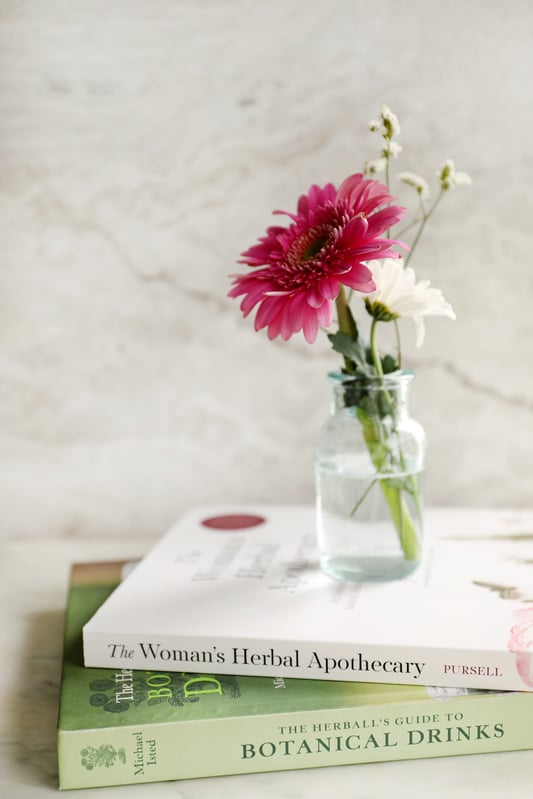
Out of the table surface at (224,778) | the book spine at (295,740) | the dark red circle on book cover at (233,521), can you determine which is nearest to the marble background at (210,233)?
the dark red circle on book cover at (233,521)

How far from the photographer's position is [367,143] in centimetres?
83

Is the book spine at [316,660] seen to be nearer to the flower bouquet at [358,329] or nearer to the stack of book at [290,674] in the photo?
the stack of book at [290,674]

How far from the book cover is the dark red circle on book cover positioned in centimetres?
6

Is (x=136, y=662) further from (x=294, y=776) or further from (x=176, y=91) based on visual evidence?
(x=176, y=91)

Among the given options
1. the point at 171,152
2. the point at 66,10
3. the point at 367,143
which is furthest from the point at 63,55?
the point at 367,143

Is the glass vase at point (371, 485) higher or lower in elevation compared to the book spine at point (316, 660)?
higher

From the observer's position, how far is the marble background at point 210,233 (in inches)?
32.1

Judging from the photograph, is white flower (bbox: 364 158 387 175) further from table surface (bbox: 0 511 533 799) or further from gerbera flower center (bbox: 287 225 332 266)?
table surface (bbox: 0 511 533 799)

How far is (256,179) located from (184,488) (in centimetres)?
34

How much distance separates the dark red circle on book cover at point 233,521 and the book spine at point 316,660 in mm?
245

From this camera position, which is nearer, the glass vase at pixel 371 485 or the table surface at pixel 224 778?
the table surface at pixel 224 778

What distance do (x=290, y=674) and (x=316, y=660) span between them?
20mm

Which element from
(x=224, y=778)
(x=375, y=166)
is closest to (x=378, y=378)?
(x=375, y=166)

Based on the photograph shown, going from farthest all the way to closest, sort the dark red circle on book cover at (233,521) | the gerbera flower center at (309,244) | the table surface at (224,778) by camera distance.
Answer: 1. the dark red circle on book cover at (233,521)
2. the gerbera flower center at (309,244)
3. the table surface at (224,778)
